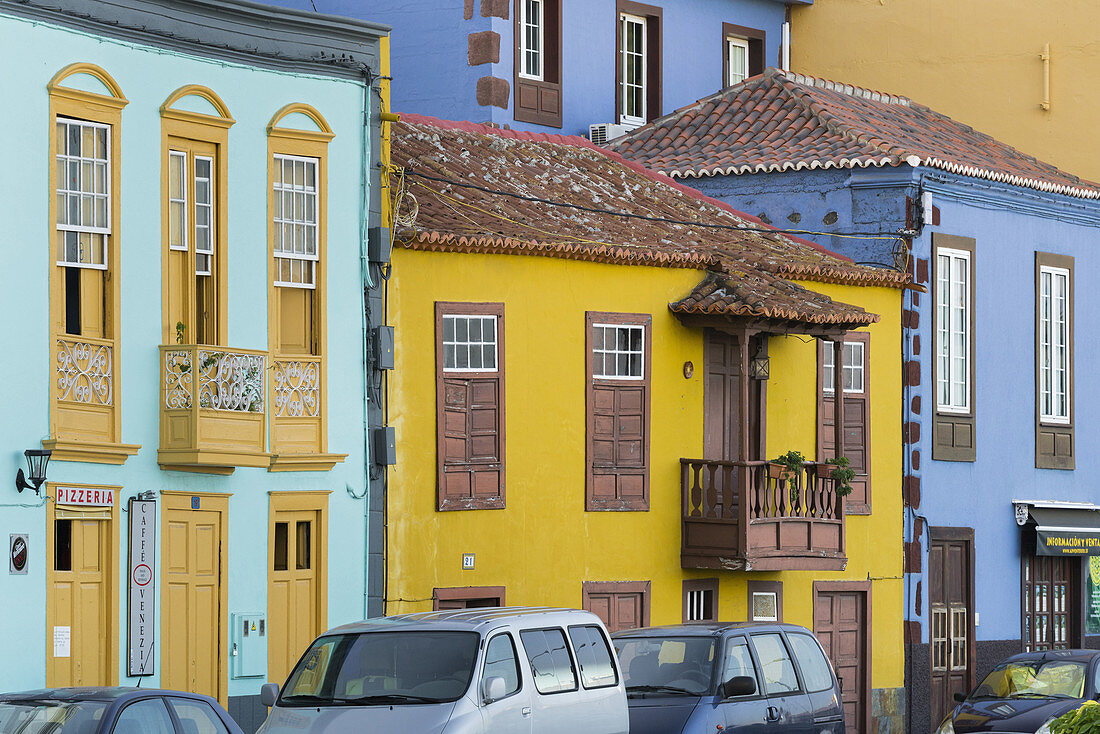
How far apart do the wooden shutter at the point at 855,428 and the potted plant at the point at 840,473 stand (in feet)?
3.07

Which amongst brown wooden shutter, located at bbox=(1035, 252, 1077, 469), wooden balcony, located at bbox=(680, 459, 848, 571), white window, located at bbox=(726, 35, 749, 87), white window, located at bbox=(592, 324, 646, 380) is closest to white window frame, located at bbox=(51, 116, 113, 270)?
white window, located at bbox=(592, 324, 646, 380)

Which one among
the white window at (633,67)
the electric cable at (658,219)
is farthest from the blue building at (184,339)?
the white window at (633,67)

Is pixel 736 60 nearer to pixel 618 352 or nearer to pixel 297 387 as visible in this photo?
pixel 618 352

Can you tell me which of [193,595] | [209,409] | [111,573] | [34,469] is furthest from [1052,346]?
[34,469]

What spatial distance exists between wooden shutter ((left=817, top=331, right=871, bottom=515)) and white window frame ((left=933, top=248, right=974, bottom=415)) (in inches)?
56.1

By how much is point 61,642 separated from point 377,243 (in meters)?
5.46

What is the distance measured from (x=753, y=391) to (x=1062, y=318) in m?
7.17

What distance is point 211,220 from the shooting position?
62.3ft

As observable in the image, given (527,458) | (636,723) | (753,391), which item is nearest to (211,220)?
(527,458)

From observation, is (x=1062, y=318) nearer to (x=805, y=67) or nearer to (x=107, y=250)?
(x=805, y=67)

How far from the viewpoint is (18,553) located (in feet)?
55.7

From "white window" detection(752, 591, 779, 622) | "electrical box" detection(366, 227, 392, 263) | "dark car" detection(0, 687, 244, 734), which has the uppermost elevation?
"electrical box" detection(366, 227, 392, 263)

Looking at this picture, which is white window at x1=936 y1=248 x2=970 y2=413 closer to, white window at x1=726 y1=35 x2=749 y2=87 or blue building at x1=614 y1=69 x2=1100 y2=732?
blue building at x1=614 y1=69 x2=1100 y2=732

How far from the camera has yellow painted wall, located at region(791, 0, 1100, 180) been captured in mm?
32625
